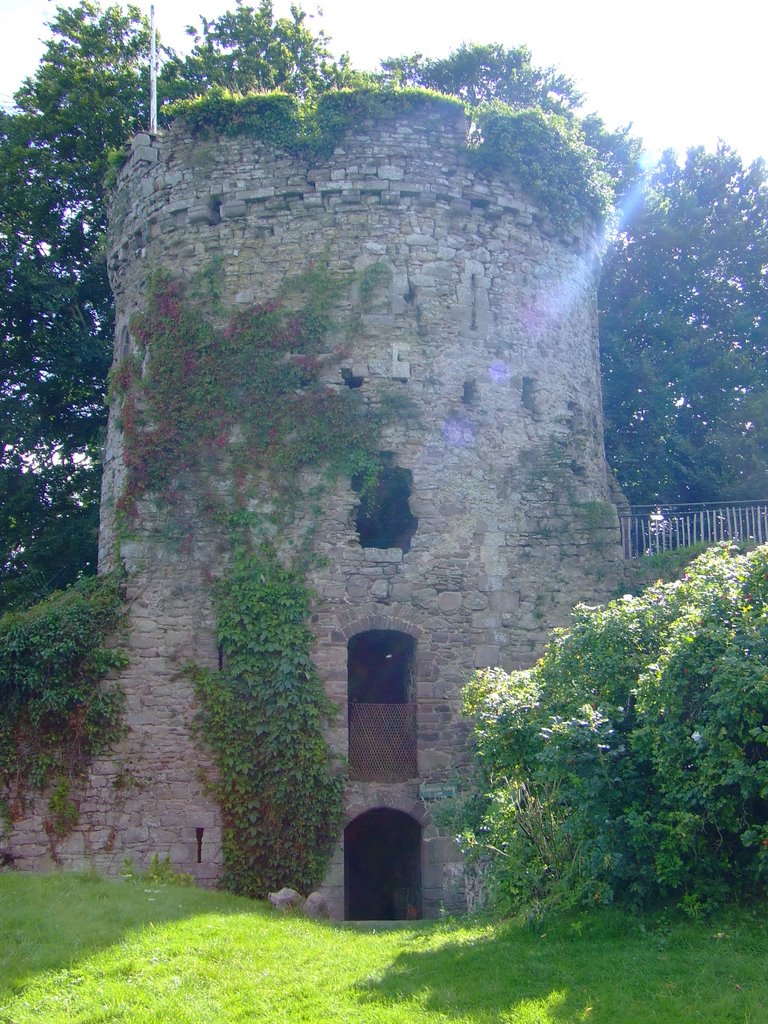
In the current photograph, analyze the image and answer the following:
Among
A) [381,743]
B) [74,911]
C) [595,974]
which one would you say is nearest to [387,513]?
[381,743]

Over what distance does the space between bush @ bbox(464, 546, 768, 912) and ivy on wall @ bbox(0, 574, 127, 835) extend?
5348 mm

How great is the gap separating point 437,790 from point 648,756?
5182 mm

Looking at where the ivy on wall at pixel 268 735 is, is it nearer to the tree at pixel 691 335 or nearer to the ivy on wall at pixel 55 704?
the ivy on wall at pixel 55 704

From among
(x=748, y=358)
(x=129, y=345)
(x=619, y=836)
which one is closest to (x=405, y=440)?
(x=129, y=345)

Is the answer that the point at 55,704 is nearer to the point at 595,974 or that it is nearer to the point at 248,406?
the point at 248,406

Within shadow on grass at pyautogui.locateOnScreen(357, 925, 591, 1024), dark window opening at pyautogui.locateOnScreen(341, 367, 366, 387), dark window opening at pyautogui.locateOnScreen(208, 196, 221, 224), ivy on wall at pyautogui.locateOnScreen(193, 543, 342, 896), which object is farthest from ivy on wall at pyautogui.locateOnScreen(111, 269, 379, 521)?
shadow on grass at pyautogui.locateOnScreen(357, 925, 591, 1024)

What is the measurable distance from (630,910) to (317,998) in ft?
8.25

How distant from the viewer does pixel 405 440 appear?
1470 cm

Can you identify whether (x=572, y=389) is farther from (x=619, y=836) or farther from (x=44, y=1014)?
(x=44, y=1014)

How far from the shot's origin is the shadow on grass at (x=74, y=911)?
837 cm

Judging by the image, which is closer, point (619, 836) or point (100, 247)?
point (619, 836)

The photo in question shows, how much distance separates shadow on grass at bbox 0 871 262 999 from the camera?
27.5 ft

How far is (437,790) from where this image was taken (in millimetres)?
13672

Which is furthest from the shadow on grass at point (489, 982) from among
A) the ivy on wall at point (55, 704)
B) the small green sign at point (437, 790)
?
the ivy on wall at point (55, 704)
